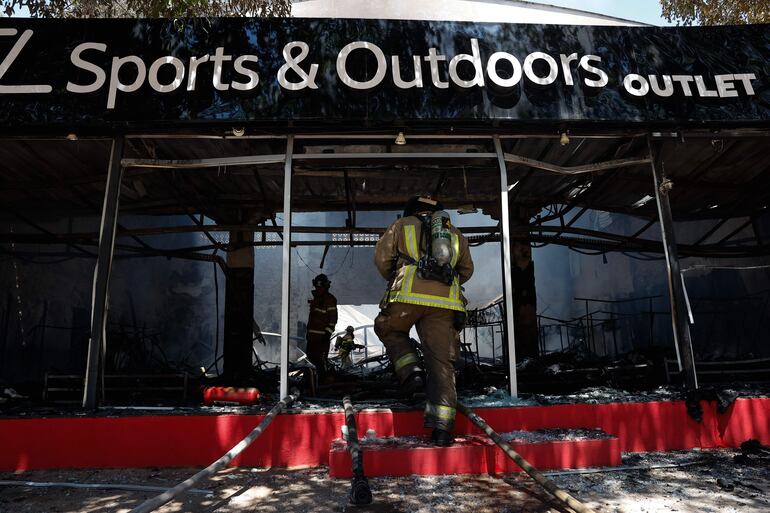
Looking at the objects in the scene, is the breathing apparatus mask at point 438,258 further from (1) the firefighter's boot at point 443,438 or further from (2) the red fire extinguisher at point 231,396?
(2) the red fire extinguisher at point 231,396

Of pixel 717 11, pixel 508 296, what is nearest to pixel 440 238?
pixel 508 296

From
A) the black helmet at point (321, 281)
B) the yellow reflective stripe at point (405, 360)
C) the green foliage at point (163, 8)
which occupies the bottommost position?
the yellow reflective stripe at point (405, 360)

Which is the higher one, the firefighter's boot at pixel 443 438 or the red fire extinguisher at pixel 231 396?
the red fire extinguisher at pixel 231 396

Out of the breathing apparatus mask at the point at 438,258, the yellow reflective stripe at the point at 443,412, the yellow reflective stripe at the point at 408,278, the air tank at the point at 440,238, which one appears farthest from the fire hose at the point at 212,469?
the air tank at the point at 440,238

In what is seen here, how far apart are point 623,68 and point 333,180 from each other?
4.10 m

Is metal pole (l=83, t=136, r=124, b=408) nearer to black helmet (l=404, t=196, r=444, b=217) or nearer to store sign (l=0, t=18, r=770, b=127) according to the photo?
store sign (l=0, t=18, r=770, b=127)

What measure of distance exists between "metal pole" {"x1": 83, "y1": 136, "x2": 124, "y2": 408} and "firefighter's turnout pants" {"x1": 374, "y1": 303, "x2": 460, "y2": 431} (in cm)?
270

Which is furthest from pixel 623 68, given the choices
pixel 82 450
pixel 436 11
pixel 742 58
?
pixel 436 11

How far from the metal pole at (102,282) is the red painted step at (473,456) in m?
2.43

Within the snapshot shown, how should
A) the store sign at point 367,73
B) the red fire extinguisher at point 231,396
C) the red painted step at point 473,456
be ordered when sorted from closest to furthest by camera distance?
the red painted step at point 473,456 < the store sign at point 367,73 < the red fire extinguisher at point 231,396

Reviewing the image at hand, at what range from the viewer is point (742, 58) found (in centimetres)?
520

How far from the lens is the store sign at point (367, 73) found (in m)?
4.69

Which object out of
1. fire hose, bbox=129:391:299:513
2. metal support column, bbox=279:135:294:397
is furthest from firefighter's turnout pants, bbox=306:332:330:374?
metal support column, bbox=279:135:294:397

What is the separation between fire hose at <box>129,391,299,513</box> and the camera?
2415mm
